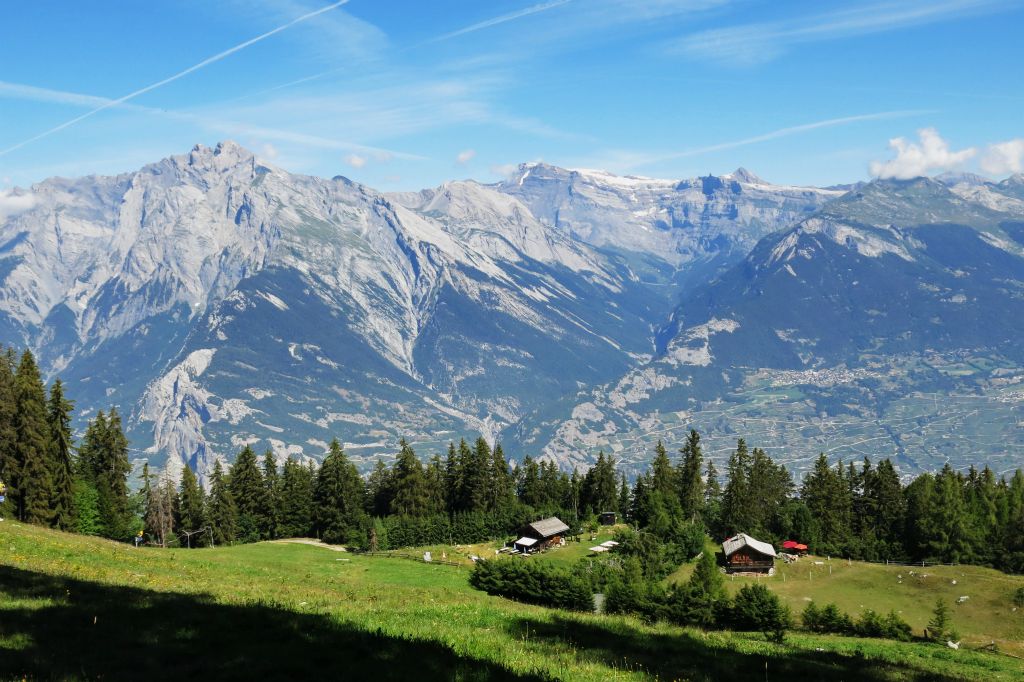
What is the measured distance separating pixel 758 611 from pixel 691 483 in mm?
74319

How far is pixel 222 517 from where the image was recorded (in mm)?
110125

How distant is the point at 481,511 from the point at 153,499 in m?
48.9

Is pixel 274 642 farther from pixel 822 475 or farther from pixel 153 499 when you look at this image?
pixel 822 475

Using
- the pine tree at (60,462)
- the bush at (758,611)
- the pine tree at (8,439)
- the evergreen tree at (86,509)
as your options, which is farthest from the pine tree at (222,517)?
the bush at (758,611)

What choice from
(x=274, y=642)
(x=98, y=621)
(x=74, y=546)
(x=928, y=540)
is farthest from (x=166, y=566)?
(x=928, y=540)

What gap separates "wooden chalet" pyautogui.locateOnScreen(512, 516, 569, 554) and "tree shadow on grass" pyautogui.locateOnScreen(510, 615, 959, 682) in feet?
267

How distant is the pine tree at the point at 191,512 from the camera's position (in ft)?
358

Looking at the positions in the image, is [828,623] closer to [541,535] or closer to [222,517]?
[541,535]

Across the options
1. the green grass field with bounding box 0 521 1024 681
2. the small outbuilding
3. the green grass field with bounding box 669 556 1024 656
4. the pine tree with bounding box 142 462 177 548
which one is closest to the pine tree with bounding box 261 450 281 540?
the pine tree with bounding box 142 462 177 548

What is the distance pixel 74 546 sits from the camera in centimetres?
4744

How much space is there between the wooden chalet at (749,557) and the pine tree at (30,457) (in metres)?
80.3

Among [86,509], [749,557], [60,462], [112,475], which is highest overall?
[60,462]

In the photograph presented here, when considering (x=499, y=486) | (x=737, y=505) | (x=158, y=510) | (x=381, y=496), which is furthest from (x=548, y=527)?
(x=158, y=510)

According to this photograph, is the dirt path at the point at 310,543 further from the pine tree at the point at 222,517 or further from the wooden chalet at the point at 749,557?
the wooden chalet at the point at 749,557
